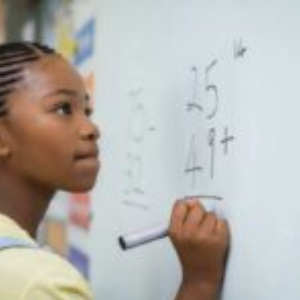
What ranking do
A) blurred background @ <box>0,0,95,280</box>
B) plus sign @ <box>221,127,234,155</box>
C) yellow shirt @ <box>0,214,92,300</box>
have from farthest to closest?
blurred background @ <box>0,0,95,280</box> → plus sign @ <box>221,127,234,155</box> → yellow shirt @ <box>0,214,92,300</box>

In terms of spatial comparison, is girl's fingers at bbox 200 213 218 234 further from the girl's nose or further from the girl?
the girl's nose

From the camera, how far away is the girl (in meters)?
0.71

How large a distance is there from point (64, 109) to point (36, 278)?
200 millimetres

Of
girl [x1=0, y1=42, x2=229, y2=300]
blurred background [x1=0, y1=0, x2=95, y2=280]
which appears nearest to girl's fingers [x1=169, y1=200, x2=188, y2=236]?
girl [x1=0, y1=42, x2=229, y2=300]

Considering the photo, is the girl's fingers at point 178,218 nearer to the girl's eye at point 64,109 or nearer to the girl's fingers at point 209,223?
the girl's fingers at point 209,223

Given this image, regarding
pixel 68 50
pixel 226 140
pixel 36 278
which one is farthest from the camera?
pixel 68 50

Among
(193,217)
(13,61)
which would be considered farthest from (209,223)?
(13,61)

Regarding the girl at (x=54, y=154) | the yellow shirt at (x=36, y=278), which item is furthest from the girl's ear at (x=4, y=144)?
the yellow shirt at (x=36, y=278)

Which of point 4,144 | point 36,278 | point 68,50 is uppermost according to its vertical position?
point 68,50

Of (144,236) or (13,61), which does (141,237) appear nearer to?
(144,236)

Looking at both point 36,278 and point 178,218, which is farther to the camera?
point 178,218

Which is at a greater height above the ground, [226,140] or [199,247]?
[226,140]

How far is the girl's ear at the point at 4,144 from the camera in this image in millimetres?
722

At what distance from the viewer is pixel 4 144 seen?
0.72 m
